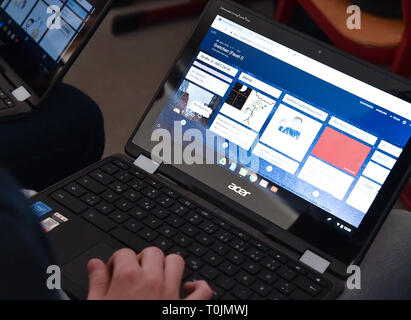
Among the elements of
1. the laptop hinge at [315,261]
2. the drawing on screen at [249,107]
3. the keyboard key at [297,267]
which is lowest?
the keyboard key at [297,267]

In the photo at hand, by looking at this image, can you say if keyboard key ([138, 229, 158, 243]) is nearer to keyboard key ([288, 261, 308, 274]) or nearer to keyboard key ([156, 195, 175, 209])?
keyboard key ([156, 195, 175, 209])

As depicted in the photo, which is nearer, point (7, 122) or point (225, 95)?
point (225, 95)

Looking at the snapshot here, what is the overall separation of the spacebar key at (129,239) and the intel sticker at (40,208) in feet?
0.39

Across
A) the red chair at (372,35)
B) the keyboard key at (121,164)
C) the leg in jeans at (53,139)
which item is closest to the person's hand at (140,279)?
the keyboard key at (121,164)

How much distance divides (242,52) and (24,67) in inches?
20.4

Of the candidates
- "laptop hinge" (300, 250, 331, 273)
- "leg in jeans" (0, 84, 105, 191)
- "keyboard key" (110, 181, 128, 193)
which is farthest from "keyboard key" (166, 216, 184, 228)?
"leg in jeans" (0, 84, 105, 191)

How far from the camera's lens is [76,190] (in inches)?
39.3

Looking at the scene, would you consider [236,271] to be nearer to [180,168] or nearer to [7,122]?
[180,168]

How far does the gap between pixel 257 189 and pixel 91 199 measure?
28cm

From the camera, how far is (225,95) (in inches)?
40.6

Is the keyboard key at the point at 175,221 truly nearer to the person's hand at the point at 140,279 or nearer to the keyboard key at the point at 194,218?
the keyboard key at the point at 194,218

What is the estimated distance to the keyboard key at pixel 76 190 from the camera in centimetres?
99

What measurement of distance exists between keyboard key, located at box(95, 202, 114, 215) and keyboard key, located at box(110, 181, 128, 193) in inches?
1.4

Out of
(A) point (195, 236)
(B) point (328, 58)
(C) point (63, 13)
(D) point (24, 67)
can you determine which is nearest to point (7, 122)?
(D) point (24, 67)
